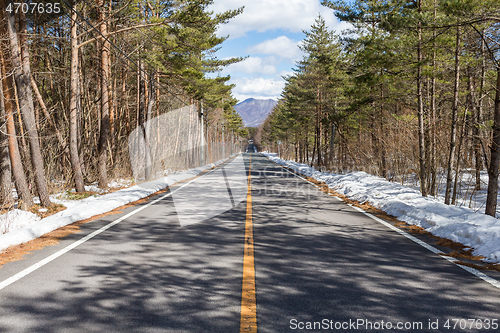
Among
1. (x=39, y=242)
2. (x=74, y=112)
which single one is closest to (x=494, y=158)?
(x=39, y=242)

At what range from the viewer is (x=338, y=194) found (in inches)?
496

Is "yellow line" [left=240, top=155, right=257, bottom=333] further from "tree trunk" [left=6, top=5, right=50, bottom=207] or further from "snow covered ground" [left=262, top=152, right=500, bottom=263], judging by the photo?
"tree trunk" [left=6, top=5, right=50, bottom=207]

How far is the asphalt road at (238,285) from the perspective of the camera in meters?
2.99

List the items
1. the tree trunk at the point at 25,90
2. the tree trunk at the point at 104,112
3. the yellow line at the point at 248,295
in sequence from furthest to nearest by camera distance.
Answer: the tree trunk at the point at 104,112, the tree trunk at the point at 25,90, the yellow line at the point at 248,295

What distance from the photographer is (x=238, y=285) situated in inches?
150

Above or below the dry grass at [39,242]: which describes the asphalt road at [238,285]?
below

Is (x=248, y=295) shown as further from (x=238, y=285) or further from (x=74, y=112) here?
(x=74, y=112)

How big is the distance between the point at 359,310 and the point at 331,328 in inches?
18.4

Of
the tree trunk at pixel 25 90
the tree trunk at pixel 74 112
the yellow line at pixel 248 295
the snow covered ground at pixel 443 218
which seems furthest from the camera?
the tree trunk at pixel 74 112

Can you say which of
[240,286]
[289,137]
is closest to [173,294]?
[240,286]

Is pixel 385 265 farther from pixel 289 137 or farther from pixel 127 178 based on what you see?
pixel 289 137

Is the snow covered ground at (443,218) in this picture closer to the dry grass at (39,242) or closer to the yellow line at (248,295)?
the yellow line at (248,295)

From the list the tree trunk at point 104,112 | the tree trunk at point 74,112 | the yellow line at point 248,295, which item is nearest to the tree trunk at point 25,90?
the tree trunk at point 74,112

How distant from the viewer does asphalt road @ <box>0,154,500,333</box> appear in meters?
2.99
